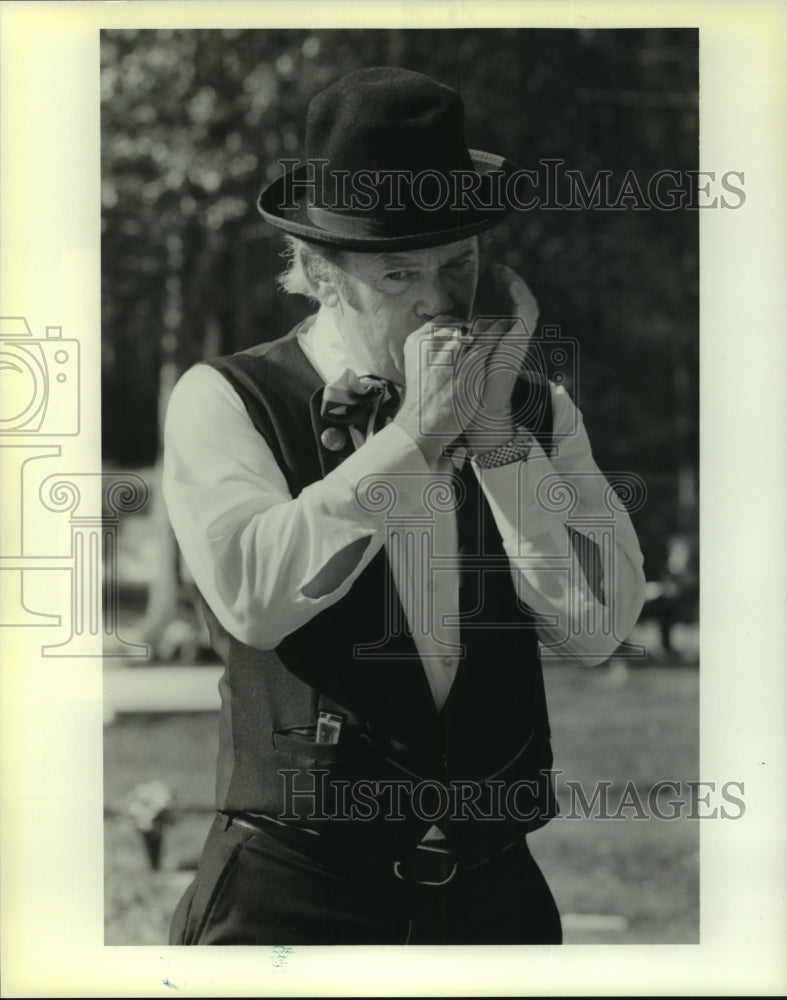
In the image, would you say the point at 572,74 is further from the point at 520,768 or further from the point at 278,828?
the point at 278,828

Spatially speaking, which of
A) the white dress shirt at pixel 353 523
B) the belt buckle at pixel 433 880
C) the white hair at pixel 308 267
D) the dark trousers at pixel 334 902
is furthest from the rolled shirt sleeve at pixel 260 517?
the belt buckle at pixel 433 880

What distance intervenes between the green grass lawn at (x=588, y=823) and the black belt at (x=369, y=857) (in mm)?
213

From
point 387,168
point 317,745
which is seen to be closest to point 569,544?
point 317,745

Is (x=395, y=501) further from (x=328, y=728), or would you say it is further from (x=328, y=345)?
(x=328, y=728)

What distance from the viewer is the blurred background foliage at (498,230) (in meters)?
4.10

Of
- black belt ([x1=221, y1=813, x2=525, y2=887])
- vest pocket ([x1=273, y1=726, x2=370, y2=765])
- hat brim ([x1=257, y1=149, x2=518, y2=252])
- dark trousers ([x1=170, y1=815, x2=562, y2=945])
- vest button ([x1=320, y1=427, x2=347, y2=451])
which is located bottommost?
dark trousers ([x1=170, y1=815, x2=562, y2=945])

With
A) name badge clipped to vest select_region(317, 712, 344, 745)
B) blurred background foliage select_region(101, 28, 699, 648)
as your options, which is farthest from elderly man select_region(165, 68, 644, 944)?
blurred background foliage select_region(101, 28, 699, 648)

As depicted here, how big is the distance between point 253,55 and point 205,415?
1304 mm

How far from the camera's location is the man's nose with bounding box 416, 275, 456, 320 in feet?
13.2

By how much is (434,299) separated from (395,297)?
135 mm

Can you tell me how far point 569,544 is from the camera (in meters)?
4.12

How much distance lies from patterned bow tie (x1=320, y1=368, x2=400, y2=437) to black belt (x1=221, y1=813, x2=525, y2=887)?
139 centimetres
